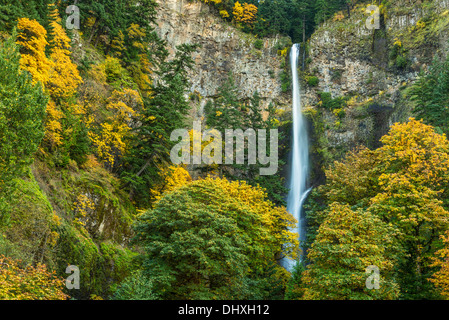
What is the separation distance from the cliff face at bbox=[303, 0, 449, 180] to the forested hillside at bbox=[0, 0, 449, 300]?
0.67 ft

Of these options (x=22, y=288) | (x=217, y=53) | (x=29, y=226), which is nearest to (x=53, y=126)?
(x=29, y=226)

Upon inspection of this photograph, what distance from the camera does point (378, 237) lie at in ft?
49.5

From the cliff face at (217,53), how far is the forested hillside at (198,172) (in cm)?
247

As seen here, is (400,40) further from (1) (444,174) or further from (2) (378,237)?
(2) (378,237)

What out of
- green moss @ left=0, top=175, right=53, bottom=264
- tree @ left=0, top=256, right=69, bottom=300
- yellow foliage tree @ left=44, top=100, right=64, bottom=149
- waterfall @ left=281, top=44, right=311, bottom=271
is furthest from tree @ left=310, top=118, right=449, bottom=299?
yellow foliage tree @ left=44, top=100, right=64, bottom=149

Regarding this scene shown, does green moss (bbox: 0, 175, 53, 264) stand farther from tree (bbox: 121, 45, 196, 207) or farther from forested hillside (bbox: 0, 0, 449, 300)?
tree (bbox: 121, 45, 196, 207)

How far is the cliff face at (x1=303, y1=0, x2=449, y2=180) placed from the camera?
4141 cm

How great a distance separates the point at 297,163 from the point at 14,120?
3652 centimetres

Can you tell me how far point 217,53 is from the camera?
57344 mm

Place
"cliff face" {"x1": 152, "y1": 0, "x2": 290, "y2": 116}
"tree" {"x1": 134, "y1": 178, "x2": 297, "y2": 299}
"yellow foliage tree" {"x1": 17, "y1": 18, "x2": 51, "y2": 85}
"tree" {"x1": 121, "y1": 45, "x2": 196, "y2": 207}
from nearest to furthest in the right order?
"tree" {"x1": 134, "y1": 178, "x2": 297, "y2": 299}, "yellow foliage tree" {"x1": 17, "y1": 18, "x2": 51, "y2": 85}, "tree" {"x1": 121, "y1": 45, "x2": 196, "y2": 207}, "cliff face" {"x1": 152, "y1": 0, "x2": 290, "y2": 116}

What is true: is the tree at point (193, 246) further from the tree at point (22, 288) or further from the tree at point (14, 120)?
the tree at point (14, 120)

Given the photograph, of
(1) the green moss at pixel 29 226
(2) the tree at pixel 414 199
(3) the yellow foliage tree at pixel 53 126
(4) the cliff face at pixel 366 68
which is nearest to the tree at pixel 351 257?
(2) the tree at pixel 414 199

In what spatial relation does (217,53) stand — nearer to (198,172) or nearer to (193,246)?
(198,172)
